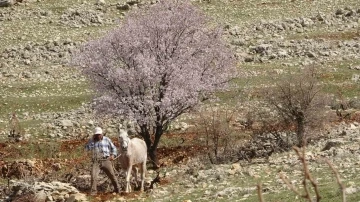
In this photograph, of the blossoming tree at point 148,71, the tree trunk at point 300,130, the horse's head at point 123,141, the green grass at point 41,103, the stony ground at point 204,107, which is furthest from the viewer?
the green grass at point 41,103

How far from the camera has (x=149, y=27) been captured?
1124 inches

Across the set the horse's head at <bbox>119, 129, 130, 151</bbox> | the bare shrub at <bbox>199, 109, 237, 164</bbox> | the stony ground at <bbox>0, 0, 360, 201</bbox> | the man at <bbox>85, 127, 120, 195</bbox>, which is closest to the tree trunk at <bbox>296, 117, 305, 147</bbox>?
the stony ground at <bbox>0, 0, 360, 201</bbox>

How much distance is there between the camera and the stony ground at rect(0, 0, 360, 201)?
1791cm

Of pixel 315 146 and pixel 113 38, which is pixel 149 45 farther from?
pixel 315 146

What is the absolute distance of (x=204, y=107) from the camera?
3309 cm

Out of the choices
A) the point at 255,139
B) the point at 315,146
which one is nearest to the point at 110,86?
the point at 255,139

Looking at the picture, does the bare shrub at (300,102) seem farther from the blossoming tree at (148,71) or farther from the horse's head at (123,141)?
the horse's head at (123,141)

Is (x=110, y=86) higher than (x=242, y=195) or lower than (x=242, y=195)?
higher

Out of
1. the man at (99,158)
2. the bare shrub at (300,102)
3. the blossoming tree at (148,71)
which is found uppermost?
the blossoming tree at (148,71)

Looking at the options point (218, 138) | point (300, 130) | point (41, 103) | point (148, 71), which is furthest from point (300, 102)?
point (41, 103)

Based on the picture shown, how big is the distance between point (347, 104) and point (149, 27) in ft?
43.1

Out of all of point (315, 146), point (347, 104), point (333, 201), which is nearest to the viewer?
point (333, 201)

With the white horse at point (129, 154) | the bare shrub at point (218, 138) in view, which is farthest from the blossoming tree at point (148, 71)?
the white horse at point (129, 154)

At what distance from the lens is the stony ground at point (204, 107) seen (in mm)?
17906
